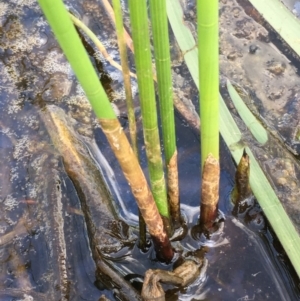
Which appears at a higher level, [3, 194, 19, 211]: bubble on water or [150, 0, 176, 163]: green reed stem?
[150, 0, 176, 163]: green reed stem

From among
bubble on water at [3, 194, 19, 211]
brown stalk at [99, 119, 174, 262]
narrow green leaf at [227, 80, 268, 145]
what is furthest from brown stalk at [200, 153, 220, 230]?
bubble on water at [3, 194, 19, 211]

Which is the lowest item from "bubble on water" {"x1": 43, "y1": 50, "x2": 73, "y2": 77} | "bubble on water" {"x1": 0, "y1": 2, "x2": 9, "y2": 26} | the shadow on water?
the shadow on water

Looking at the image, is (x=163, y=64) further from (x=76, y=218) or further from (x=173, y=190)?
(x=76, y=218)

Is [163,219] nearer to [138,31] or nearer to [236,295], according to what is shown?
[236,295]

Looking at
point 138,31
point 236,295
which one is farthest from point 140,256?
point 138,31

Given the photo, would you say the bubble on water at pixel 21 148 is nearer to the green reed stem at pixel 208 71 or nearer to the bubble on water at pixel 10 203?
the bubble on water at pixel 10 203

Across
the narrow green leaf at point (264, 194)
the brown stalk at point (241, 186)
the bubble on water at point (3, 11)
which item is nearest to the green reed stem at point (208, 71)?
the brown stalk at point (241, 186)

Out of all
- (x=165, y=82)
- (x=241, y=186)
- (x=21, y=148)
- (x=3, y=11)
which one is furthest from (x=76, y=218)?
(x=3, y=11)

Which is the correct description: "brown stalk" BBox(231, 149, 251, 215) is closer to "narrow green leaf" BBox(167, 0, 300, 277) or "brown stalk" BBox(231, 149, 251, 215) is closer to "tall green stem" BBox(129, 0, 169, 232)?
"narrow green leaf" BBox(167, 0, 300, 277)
